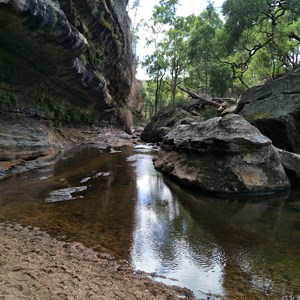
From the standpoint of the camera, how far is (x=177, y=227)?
5637 mm

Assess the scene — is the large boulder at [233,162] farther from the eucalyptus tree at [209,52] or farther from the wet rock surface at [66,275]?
the eucalyptus tree at [209,52]

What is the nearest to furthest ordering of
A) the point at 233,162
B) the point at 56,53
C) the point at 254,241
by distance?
the point at 254,241 < the point at 233,162 < the point at 56,53

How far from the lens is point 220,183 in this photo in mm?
8344

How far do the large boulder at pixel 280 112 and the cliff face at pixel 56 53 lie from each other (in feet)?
28.1

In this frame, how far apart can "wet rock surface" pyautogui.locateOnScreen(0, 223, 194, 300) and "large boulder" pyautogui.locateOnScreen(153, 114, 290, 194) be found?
4.95 meters

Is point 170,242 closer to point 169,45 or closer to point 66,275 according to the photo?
point 66,275

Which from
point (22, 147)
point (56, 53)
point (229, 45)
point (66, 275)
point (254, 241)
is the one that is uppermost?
point (229, 45)

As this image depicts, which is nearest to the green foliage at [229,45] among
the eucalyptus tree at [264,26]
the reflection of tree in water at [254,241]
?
the eucalyptus tree at [264,26]

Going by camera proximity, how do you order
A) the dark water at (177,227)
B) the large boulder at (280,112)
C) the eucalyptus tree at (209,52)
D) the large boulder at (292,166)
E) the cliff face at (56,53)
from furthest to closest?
the eucalyptus tree at (209,52)
the large boulder at (280,112)
the cliff face at (56,53)
the large boulder at (292,166)
the dark water at (177,227)

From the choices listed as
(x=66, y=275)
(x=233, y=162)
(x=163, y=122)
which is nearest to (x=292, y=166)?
(x=233, y=162)

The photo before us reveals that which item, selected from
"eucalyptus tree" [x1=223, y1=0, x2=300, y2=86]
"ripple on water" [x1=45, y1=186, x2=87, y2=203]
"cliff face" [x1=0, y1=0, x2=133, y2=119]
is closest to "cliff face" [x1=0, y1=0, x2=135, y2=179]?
"cliff face" [x1=0, y1=0, x2=133, y2=119]

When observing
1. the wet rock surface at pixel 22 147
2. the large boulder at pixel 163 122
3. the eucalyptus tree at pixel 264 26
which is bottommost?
the wet rock surface at pixel 22 147

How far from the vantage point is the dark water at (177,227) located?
382 cm

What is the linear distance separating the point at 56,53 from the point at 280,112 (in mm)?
10005
